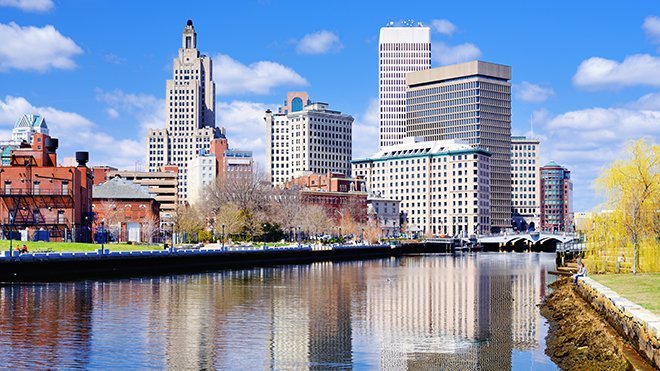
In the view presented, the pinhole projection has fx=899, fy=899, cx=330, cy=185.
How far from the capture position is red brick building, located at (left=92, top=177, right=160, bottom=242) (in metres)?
165

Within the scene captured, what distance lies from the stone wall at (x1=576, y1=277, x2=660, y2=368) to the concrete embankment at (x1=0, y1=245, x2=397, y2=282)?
5393cm

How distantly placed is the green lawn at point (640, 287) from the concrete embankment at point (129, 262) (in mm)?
51442

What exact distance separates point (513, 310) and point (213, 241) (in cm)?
11631

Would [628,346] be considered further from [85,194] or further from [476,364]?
[85,194]

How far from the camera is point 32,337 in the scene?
42.4 m

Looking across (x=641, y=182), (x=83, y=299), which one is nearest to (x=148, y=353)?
(x=83, y=299)

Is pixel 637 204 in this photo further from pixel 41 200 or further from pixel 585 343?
pixel 41 200

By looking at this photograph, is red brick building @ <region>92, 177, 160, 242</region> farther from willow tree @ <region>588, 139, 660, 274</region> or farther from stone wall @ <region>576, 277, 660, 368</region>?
stone wall @ <region>576, 277, 660, 368</region>

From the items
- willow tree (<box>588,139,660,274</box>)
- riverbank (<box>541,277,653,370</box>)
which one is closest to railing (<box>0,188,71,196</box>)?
willow tree (<box>588,139,660,274</box>)

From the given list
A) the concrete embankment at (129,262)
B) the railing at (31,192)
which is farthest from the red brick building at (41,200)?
the concrete embankment at (129,262)

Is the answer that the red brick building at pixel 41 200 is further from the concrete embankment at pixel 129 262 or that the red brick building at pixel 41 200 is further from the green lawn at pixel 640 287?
the green lawn at pixel 640 287

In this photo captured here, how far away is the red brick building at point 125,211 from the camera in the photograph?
164625 millimetres

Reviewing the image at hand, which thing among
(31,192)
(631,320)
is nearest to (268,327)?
(631,320)

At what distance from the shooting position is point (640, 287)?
5000 centimetres
